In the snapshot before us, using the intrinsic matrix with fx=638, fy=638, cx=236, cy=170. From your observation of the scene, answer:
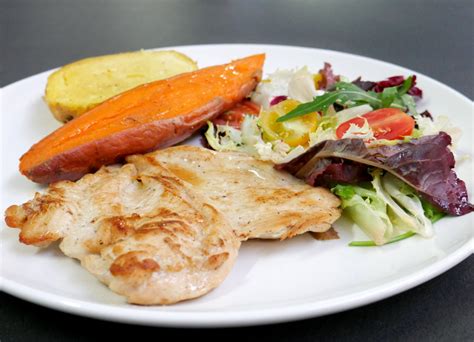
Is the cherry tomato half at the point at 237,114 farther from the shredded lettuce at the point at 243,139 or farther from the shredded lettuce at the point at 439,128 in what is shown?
the shredded lettuce at the point at 439,128

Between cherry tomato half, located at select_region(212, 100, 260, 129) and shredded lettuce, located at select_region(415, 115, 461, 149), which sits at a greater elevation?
shredded lettuce, located at select_region(415, 115, 461, 149)

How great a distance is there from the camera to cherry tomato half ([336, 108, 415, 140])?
155 inches

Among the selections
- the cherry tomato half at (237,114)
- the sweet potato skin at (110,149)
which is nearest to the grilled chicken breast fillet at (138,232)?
the sweet potato skin at (110,149)

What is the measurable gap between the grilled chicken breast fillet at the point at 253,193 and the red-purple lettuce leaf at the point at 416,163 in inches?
8.6

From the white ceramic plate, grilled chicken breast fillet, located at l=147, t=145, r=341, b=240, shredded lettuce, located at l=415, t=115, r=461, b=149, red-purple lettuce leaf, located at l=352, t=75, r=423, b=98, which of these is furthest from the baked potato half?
shredded lettuce, located at l=415, t=115, r=461, b=149

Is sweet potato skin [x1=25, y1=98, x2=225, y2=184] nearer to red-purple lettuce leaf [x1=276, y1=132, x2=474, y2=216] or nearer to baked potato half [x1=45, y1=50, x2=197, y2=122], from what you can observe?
baked potato half [x1=45, y1=50, x2=197, y2=122]

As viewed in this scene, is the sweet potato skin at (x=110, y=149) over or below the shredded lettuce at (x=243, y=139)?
over

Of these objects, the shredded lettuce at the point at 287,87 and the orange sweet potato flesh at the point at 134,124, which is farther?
the shredded lettuce at the point at 287,87

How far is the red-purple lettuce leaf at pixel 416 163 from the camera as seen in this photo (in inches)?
136

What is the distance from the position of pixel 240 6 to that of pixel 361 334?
624cm

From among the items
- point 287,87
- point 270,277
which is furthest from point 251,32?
point 270,277

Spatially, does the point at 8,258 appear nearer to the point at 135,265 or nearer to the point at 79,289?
the point at 79,289

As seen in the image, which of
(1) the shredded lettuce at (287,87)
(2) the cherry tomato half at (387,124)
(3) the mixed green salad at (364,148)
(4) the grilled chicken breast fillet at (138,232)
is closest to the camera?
(4) the grilled chicken breast fillet at (138,232)

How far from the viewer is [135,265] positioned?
8.75 feet
